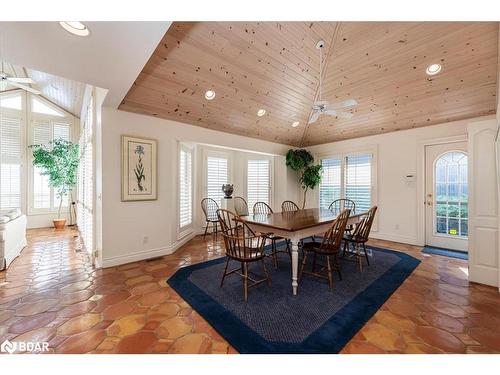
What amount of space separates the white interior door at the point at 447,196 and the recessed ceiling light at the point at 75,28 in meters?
5.58

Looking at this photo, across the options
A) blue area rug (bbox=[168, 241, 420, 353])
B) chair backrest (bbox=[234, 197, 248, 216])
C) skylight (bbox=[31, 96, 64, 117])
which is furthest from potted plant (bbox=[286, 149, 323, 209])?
skylight (bbox=[31, 96, 64, 117])

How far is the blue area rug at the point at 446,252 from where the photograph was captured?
367 cm

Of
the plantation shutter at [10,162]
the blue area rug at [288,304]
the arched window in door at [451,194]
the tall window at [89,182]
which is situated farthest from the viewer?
the plantation shutter at [10,162]

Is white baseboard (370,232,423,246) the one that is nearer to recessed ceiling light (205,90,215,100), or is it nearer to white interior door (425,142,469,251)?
white interior door (425,142,469,251)

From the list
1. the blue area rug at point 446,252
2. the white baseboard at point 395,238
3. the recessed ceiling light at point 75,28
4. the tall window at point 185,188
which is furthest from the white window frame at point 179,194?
the blue area rug at point 446,252

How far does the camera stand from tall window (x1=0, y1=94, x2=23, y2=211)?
5.92 m

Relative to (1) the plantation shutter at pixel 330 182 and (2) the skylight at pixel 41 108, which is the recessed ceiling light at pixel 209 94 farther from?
(2) the skylight at pixel 41 108

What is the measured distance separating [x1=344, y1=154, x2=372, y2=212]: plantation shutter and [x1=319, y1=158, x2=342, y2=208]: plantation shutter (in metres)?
0.21

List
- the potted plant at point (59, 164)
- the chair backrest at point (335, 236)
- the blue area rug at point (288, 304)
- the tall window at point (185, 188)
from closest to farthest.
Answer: the blue area rug at point (288, 304) < the chair backrest at point (335, 236) < the tall window at point (185, 188) < the potted plant at point (59, 164)

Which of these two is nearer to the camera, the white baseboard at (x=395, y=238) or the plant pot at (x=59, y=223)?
the white baseboard at (x=395, y=238)

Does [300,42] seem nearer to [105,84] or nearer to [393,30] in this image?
[393,30]

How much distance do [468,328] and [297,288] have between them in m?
1.49

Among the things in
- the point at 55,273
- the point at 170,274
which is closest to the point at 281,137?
the point at 170,274

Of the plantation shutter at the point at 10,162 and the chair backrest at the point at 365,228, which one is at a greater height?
the plantation shutter at the point at 10,162
